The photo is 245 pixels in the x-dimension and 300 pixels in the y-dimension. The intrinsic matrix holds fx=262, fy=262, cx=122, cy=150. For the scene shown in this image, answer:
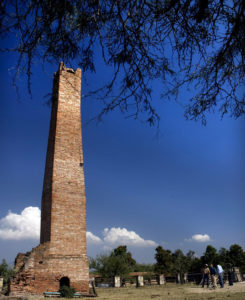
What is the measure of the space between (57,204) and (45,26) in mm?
7598

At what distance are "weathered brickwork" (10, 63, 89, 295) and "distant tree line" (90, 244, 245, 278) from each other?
12392 millimetres

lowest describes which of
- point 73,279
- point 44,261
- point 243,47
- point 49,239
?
point 73,279

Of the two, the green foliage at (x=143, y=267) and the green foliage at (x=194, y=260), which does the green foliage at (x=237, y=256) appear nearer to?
the green foliage at (x=194, y=260)

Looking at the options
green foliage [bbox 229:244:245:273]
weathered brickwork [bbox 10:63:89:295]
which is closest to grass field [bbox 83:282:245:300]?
weathered brickwork [bbox 10:63:89:295]

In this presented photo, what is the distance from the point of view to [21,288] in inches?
342

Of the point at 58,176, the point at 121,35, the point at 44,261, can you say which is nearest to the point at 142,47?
the point at 121,35

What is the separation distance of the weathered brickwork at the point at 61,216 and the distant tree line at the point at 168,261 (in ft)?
40.7

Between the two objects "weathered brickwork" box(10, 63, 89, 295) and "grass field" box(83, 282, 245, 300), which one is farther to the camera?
"weathered brickwork" box(10, 63, 89, 295)

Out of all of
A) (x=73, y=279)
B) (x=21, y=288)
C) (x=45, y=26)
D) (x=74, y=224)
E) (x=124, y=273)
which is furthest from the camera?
(x=124, y=273)

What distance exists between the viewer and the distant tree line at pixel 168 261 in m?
27.2

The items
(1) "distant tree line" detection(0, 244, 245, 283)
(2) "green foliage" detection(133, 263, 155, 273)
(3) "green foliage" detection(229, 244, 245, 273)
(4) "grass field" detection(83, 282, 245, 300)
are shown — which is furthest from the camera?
(2) "green foliage" detection(133, 263, 155, 273)

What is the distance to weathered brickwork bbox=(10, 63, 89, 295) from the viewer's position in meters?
9.06

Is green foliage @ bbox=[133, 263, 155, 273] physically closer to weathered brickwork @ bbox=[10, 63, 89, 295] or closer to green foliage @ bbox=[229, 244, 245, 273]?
green foliage @ bbox=[229, 244, 245, 273]

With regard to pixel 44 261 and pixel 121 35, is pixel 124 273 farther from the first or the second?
pixel 121 35
